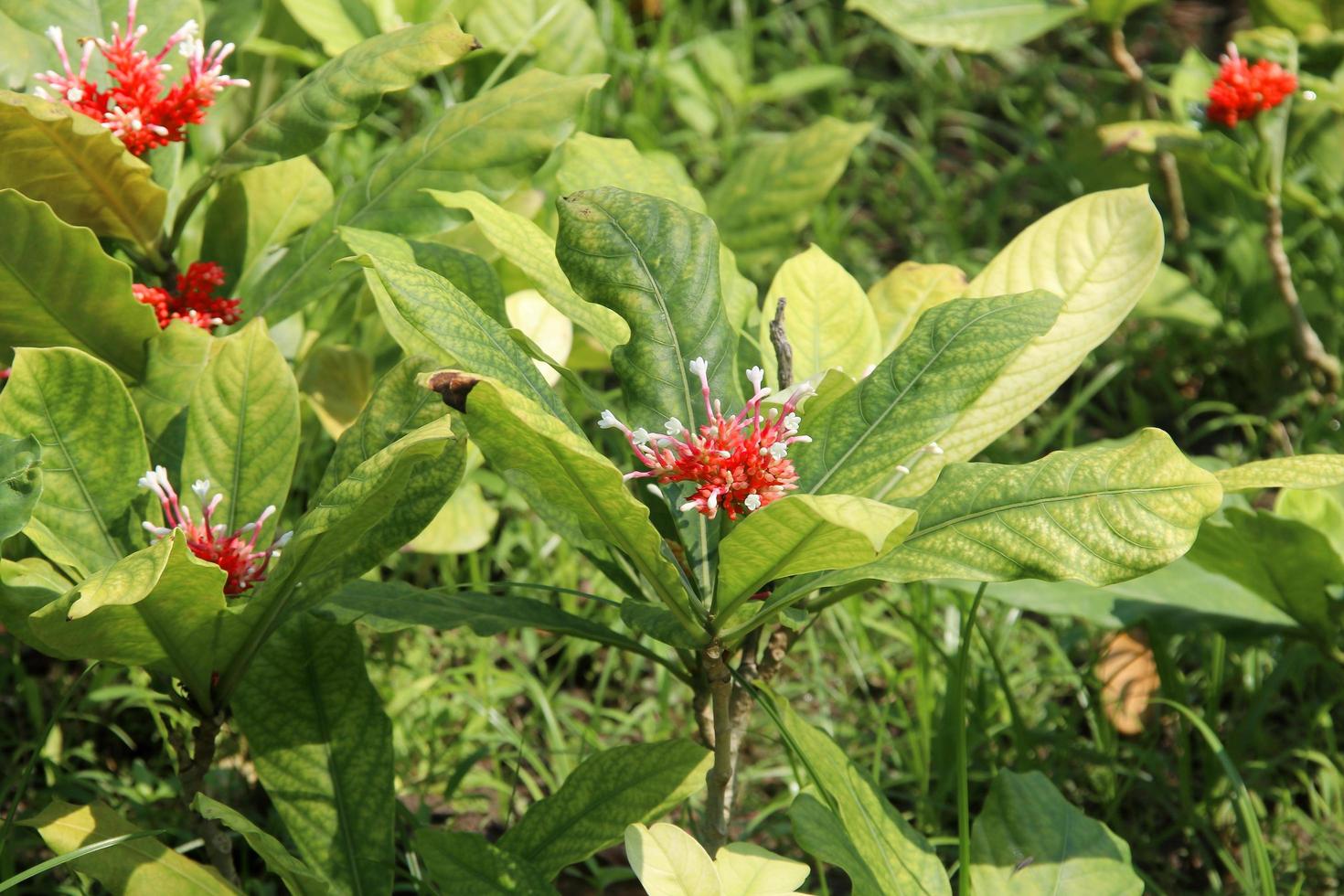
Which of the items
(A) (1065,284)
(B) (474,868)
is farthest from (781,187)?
(B) (474,868)

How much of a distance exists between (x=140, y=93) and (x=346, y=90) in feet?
0.97

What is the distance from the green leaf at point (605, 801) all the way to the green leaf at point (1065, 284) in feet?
1.39

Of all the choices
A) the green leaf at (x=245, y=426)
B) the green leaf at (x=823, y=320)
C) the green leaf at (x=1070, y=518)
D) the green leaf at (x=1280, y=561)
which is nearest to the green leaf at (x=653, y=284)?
the green leaf at (x=823, y=320)

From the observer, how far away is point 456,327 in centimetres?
122

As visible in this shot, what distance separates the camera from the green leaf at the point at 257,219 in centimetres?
191

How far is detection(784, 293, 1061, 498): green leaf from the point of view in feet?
4.27

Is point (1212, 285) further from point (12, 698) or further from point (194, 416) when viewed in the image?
point (12, 698)

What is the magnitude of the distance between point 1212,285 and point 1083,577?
209cm

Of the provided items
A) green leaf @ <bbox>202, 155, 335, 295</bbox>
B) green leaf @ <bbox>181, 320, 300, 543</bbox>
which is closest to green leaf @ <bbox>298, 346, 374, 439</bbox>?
green leaf @ <bbox>202, 155, 335, 295</bbox>

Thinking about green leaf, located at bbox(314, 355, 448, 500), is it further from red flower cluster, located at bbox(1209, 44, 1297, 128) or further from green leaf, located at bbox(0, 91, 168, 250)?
red flower cluster, located at bbox(1209, 44, 1297, 128)

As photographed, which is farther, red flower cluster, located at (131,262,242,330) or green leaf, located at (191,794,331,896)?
red flower cluster, located at (131,262,242,330)

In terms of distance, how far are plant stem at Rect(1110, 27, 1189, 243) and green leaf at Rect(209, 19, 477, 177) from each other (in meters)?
1.89

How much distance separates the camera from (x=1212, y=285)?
3.01 m

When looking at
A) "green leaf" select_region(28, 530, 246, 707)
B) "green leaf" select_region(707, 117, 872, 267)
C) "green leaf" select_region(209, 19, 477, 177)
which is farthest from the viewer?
"green leaf" select_region(707, 117, 872, 267)
